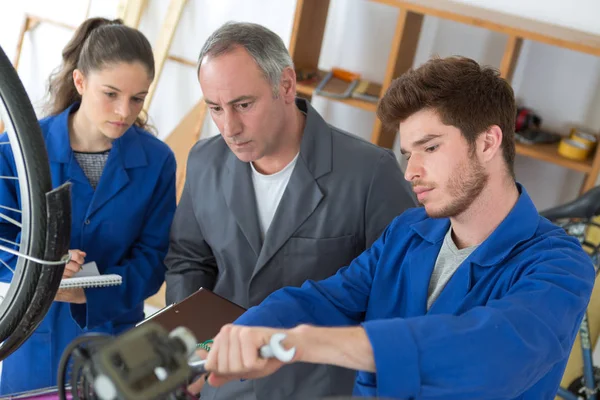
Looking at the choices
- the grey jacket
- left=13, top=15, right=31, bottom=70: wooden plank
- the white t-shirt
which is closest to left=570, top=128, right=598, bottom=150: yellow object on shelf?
the grey jacket

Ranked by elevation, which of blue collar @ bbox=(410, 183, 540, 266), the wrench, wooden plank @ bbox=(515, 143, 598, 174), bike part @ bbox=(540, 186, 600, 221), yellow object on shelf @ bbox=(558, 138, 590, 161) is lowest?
bike part @ bbox=(540, 186, 600, 221)

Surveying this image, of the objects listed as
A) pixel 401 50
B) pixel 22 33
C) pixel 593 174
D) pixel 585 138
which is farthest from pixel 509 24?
pixel 22 33

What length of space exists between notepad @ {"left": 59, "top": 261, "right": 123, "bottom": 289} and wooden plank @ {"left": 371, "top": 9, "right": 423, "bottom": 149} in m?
1.38

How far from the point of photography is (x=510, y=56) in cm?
248

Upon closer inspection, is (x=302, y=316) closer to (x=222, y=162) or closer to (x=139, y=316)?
(x=222, y=162)

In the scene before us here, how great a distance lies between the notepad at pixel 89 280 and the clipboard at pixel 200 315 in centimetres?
21

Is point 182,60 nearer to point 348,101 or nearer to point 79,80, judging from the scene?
point 348,101

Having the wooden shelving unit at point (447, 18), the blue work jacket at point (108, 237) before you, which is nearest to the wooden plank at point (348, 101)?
the wooden shelving unit at point (447, 18)

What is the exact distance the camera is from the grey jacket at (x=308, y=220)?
158cm

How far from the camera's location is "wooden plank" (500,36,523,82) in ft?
8.05

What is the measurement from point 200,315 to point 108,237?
2.17 ft

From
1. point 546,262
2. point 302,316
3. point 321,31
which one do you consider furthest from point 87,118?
point 321,31

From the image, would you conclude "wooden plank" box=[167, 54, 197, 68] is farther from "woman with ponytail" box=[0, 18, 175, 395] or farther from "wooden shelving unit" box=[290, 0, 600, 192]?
"woman with ponytail" box=[0, 18, 175, 395]

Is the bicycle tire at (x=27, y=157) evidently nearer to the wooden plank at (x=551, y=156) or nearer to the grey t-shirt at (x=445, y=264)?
the grey t-shirt at (x=445, y=264)
